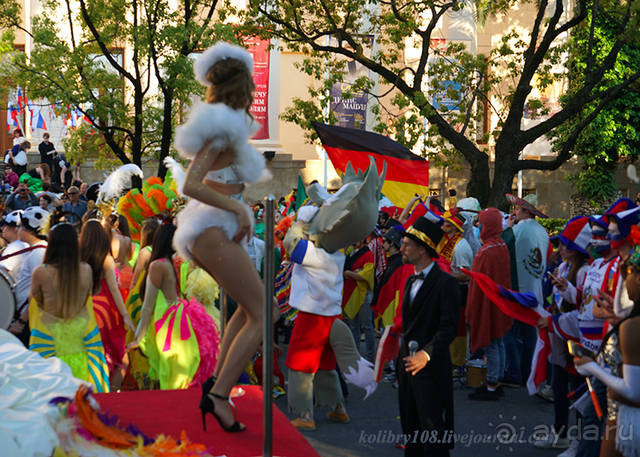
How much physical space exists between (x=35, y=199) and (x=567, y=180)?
68.3ft

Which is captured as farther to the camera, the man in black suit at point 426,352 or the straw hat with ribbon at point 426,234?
the straw hat with ribbon at point 426,234

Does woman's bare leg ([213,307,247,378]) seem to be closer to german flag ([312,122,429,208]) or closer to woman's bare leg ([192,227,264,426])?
woman's bare leg ([192,227,264,426])

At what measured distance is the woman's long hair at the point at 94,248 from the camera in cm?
684

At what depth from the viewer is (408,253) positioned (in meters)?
5.79

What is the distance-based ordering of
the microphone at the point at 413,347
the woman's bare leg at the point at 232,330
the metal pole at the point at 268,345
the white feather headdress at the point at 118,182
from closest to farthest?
the metal pole at the point at 268,345, the woman's bare leg at the point at 232,330, the microphone at the point at 413,347, the white feather headdress at the point at 118,182

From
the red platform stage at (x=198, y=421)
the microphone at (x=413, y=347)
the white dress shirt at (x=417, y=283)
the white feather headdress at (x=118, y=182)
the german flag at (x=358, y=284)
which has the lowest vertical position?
the german flag at (x=358, y=284)

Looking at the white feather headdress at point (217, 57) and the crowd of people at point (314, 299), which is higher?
the white feather headdress at point (217, 57)

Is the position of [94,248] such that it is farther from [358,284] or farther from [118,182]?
[358,284]

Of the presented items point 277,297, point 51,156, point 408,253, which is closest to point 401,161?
point 277,297

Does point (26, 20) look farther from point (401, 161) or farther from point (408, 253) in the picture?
point (408, 253)

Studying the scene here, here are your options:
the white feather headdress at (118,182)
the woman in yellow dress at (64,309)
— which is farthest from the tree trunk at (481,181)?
the woman in yellow dress at (64,309)

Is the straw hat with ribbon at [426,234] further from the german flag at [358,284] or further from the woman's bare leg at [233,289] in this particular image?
the german flag at [358,284]

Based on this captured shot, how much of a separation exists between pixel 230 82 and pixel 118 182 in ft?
23.4

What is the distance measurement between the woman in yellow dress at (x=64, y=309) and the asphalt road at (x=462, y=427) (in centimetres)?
225
